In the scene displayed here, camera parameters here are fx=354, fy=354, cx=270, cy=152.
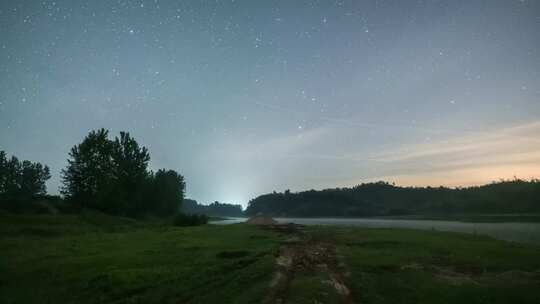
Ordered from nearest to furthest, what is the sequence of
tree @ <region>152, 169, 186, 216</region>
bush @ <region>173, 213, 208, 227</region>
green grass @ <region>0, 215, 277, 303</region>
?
1. green grass @ <region>0, 215, 277, 303</region>
2. bush @ <region>173, 213, 208, 227</region>
3. tree @ <region>152, 169, 186, 216</region>

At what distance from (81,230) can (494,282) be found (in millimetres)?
71261

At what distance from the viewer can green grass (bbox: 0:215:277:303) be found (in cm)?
2497

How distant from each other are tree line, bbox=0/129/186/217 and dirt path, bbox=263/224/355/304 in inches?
3510

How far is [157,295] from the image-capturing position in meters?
24.5

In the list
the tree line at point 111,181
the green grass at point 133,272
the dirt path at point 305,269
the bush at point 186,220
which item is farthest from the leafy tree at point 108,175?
the dirt path at point 305,269

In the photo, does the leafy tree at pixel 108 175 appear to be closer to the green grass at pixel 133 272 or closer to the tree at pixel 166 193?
the tree at pixel 166 193

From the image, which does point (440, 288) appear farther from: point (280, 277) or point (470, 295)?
point (280, 277)

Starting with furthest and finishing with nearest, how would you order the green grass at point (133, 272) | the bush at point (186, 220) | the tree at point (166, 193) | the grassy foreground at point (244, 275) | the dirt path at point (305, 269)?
the tree at point (166, 193) → the bush at point (186, 220) → the green grass at point (133, 272) → the grassy foreground at point (244, 275) → the dirt path at point (305, 269)

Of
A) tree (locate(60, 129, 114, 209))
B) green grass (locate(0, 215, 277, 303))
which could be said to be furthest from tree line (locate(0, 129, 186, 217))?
green grass (locate(0, 215, 277, 303))

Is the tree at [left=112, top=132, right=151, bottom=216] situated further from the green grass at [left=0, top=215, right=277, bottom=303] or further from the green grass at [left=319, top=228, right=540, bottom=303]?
the green grass at [left=319, top=228, right=540, bottom=303]

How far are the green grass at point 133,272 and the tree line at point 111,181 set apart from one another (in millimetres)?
66273

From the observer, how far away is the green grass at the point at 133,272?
24969 millimetres

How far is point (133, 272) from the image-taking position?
30266 mm

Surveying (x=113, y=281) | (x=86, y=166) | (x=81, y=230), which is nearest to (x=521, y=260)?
(x=113, y=281)
